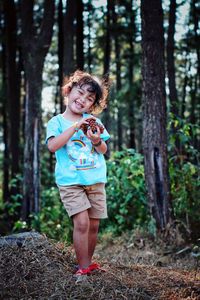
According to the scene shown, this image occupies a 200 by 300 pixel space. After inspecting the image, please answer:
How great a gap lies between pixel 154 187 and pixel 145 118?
3.63ft

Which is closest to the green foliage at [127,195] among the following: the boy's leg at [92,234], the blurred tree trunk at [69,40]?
the boy's leg at [92,234]

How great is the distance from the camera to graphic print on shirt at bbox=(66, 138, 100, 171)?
411cm

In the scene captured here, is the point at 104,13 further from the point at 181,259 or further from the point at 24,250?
the point at 24,250

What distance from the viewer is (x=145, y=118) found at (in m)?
6.92

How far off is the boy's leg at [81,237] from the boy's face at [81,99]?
101 centimetres

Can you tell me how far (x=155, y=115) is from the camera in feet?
22.4

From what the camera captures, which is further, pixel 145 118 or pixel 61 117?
pixel 145 118

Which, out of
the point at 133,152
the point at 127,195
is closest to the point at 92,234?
the point at 127,195

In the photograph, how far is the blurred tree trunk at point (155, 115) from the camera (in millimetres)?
6805

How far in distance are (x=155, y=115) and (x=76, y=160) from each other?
2984mm

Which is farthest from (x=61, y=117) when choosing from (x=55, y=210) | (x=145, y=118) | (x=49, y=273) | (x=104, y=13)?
(x=104, y=13)

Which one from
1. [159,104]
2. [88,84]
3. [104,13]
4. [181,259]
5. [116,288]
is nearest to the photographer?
[116,288]

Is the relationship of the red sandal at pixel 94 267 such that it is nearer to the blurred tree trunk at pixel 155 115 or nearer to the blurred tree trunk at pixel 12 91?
the blurred tree trunk at pixel 155 115

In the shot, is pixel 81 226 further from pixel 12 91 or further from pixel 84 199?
pixel 12 91
